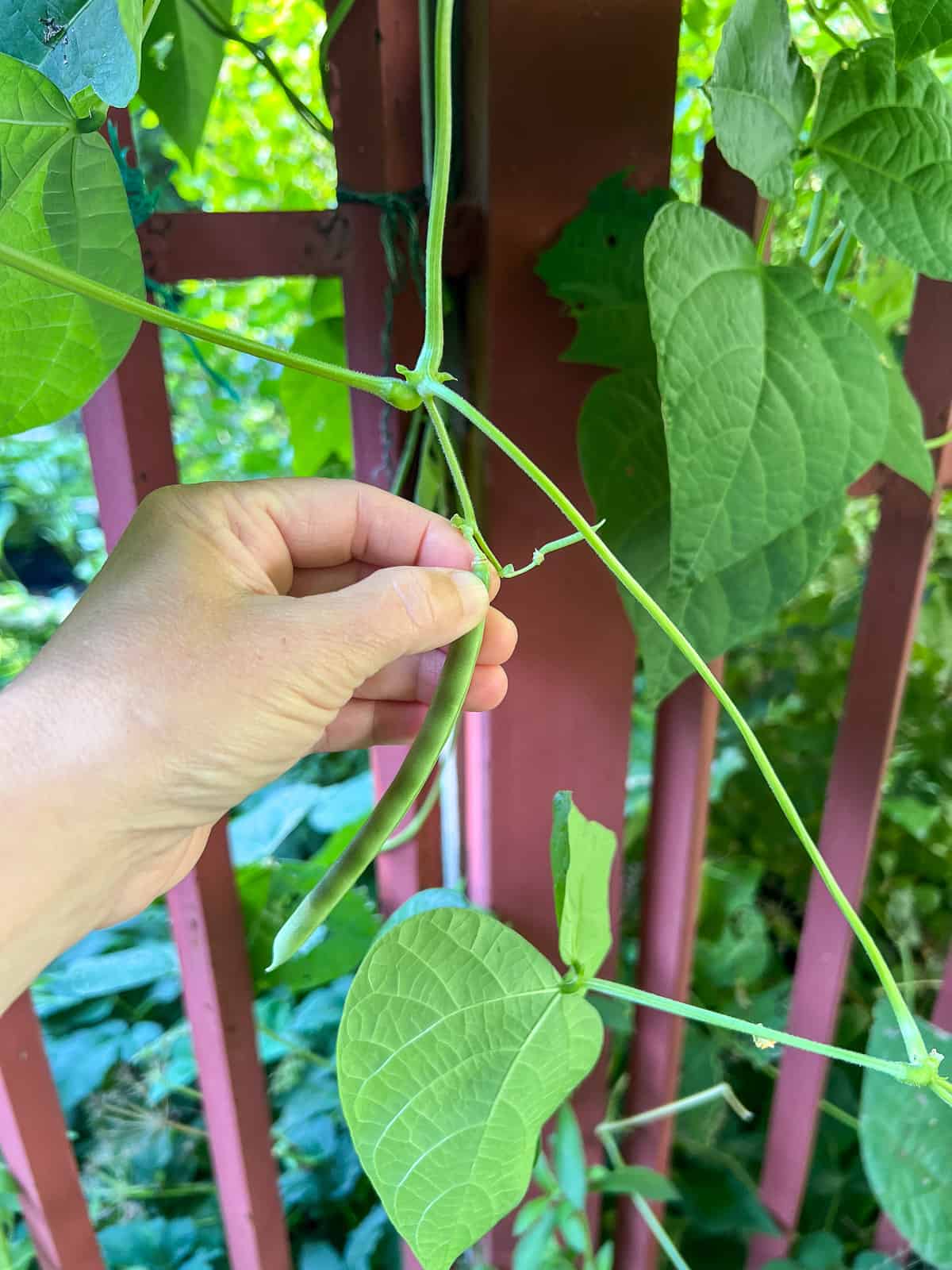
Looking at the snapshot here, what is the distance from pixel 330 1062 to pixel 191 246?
699 millimetres

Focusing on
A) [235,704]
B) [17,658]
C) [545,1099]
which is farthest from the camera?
[17,658]

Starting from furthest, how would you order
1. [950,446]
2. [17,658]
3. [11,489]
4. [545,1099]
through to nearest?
[11,489] → [17,658] → [950,446] → [545,1099]

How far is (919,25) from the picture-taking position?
36 centimetres

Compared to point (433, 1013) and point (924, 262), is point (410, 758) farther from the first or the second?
point (924, 262)

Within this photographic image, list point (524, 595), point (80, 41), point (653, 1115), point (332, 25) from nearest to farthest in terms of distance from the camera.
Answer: point (80, 41)
point (332, 25)
point (524, 595)
point (653, 1115)

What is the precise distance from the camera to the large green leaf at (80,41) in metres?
0.28

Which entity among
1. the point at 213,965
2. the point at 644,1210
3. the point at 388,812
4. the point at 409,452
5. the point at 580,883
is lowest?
the point at 644,1210

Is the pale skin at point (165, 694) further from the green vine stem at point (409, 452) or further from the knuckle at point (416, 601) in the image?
the green vine stem at point (409, 452)

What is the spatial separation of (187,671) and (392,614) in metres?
0.08

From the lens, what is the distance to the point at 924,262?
A: 38 cm

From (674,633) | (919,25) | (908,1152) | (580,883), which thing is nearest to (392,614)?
(674,633)

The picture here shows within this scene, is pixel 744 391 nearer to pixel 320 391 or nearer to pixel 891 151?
pixel 891 151

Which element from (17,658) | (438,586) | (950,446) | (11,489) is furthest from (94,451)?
(11,489)

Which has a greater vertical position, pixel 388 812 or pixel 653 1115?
pixel 388 812
